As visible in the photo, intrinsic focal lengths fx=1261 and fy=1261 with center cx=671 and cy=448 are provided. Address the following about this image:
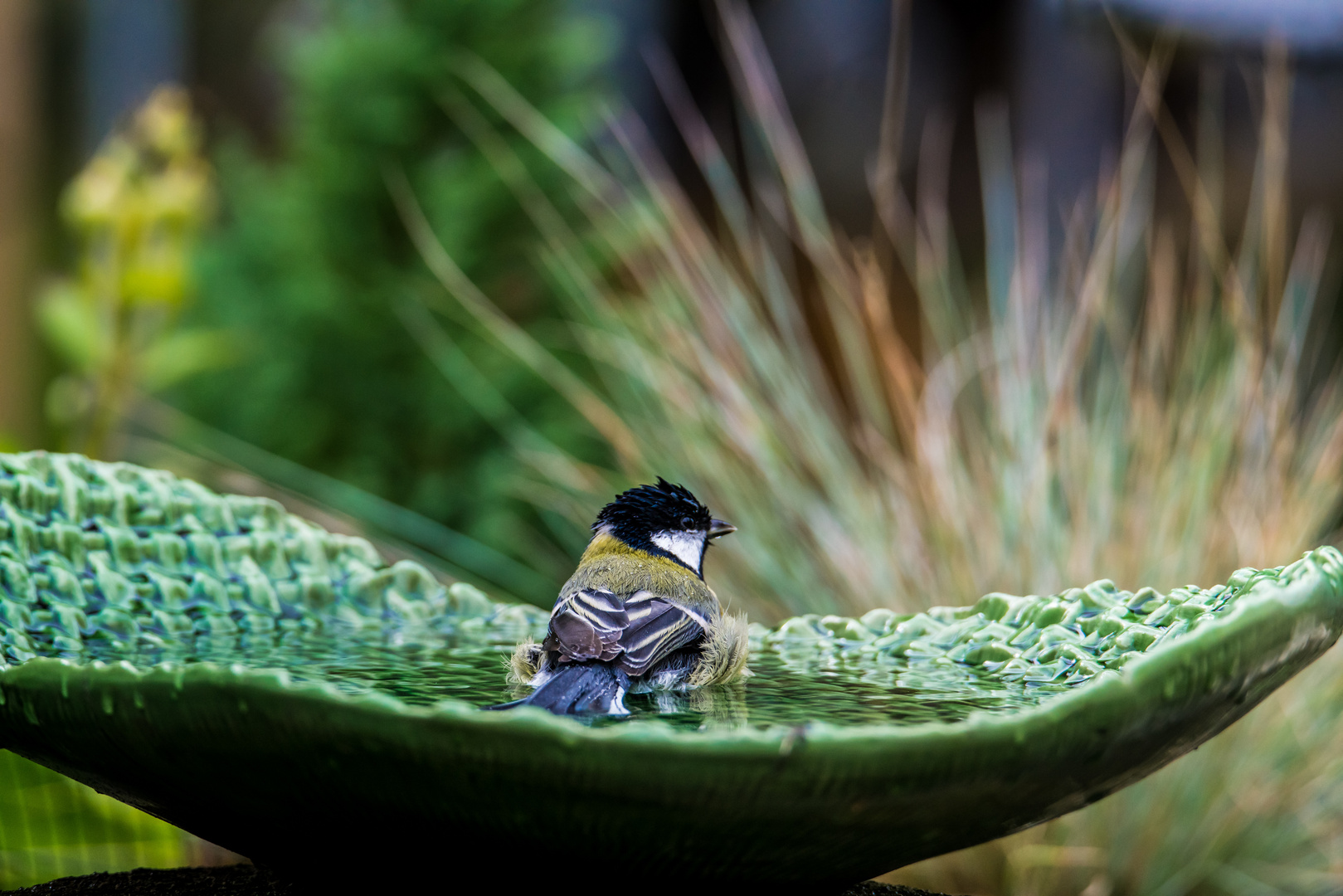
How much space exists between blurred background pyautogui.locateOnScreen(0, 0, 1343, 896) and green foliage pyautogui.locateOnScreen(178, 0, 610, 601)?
1cm

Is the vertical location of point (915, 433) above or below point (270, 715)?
above

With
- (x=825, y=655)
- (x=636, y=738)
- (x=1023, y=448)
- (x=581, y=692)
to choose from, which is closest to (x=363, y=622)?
(x=581, y=692)

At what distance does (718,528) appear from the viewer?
6.73 feet

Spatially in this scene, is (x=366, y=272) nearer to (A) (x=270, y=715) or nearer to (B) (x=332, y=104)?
(B) (x=332, y=104)

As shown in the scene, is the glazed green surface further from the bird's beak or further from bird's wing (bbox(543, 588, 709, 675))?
the bird's beak

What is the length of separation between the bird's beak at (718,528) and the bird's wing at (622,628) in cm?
45

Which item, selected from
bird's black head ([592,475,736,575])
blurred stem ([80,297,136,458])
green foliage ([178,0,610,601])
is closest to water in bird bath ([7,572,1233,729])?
bird's black head ([592,475,736,575])

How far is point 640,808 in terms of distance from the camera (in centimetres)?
71

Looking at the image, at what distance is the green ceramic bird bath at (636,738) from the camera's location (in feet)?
2.27

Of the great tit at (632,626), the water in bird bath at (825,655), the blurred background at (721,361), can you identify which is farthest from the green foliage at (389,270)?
the water in bird bath at (825,655)

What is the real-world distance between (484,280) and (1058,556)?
236 centimetres

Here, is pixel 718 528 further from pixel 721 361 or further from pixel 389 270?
pixel 389 270

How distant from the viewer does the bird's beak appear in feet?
6.68

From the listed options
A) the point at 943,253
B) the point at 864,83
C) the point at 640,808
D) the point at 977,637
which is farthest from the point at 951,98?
the point at 640,808
